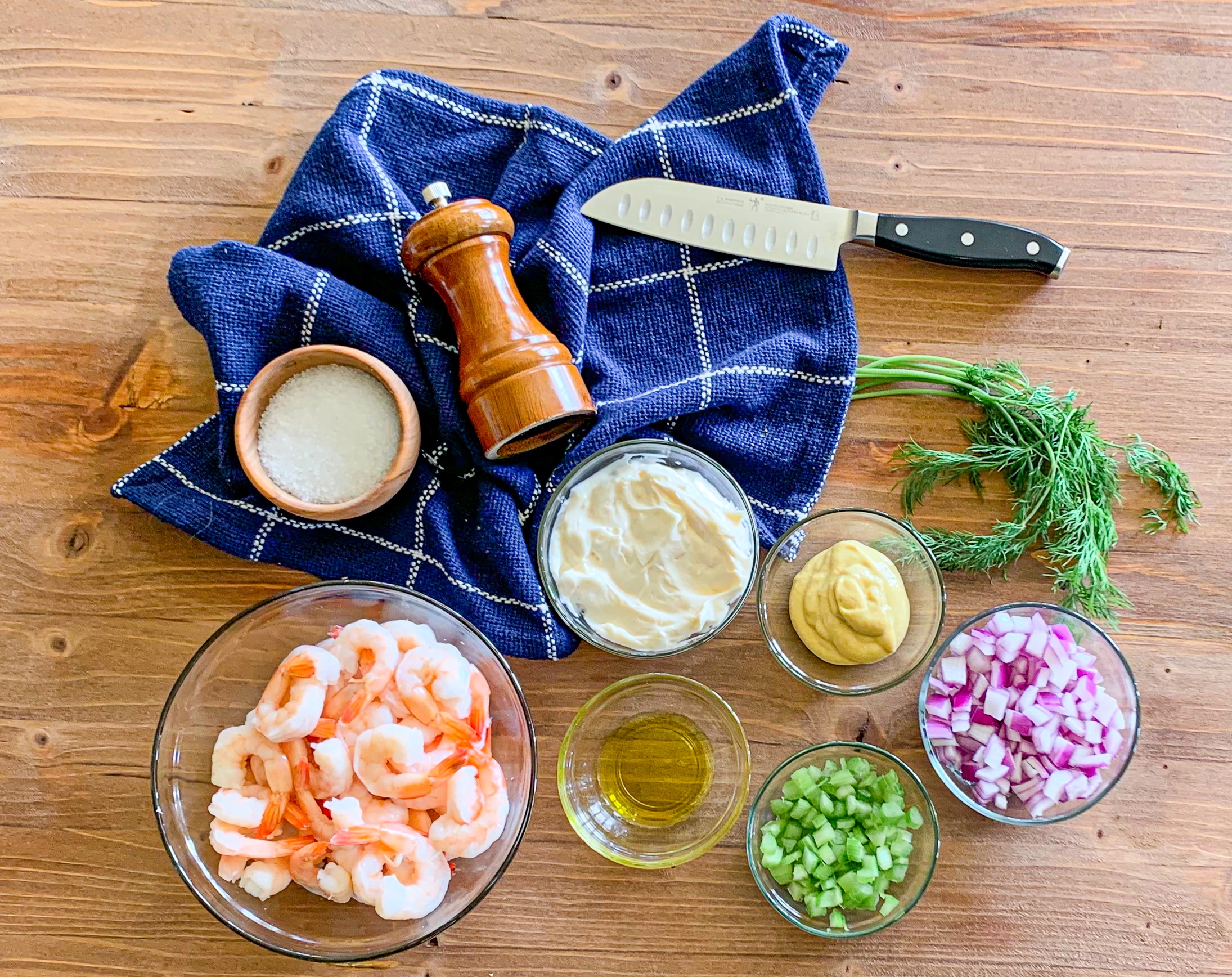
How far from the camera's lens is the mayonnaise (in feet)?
4.65

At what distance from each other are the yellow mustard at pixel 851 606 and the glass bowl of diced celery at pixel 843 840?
Result: 153mm

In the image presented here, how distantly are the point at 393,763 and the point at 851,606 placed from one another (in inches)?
27.5

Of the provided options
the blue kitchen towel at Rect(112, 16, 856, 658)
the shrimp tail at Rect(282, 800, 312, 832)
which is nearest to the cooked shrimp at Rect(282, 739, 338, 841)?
the shrimp tail at Rect(282, 800, 312, 832)

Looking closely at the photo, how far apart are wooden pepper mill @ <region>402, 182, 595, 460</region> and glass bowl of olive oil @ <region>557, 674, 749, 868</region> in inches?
17.8

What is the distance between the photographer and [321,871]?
1288 millimetres

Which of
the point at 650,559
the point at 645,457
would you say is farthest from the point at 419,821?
the point at 645,457

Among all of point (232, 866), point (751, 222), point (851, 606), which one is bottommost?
point (232, 866)

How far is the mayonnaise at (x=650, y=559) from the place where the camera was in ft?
4.65

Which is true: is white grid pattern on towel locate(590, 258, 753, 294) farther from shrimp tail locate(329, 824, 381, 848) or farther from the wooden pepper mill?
shrimp tail locate(329, 824, 381, 848)

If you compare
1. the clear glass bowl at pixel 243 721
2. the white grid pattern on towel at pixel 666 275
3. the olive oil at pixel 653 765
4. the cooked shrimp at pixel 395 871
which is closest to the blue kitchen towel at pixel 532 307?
the white grid pattern on towel at pixel 666 275

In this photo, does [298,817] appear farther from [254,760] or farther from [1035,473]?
[1035,473]

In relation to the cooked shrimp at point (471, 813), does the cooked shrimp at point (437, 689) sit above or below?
above

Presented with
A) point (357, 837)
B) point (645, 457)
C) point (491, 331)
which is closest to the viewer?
point (357, 837)

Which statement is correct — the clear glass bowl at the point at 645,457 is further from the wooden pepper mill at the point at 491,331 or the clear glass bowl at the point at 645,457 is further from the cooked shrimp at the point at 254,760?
the cooked shrimp at the point at 254,760
